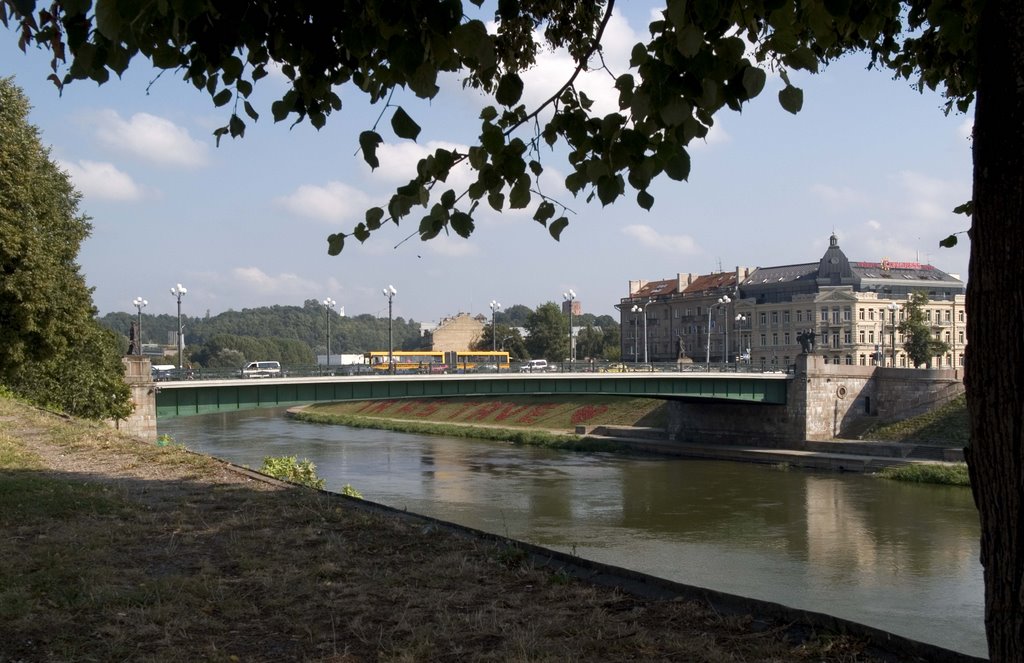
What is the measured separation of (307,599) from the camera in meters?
6.08

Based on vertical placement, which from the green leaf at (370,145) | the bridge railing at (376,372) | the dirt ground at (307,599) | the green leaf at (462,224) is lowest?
the dirt ground at (307,599)

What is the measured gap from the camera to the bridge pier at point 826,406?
4888cm

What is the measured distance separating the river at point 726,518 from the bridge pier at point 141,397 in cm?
601

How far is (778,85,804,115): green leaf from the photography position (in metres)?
3.99

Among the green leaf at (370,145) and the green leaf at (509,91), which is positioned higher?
the green leaf at (509,91)

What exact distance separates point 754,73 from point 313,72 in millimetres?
2079

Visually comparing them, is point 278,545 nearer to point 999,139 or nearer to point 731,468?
point 999,139

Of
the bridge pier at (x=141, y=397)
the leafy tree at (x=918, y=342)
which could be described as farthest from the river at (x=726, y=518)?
the leafy tree at (x=918, y=342)

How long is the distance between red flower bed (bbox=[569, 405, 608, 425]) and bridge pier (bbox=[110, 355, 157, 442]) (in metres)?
30.3

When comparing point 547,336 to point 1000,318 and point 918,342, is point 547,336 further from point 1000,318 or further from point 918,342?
point 1000,318

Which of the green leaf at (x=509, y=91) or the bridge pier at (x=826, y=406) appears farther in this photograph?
the bridge pier at (x=826, y=406)

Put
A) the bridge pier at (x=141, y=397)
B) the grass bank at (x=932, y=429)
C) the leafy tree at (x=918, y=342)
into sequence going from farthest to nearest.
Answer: the leafy tree at (x=918, y=342), the grass bank at (x=932, y=429), the bridge pier at (x=141, y=397)

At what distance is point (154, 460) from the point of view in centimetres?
1323

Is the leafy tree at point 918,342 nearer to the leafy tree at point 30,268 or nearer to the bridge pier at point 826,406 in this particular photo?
the bridge pier at point 826,406
